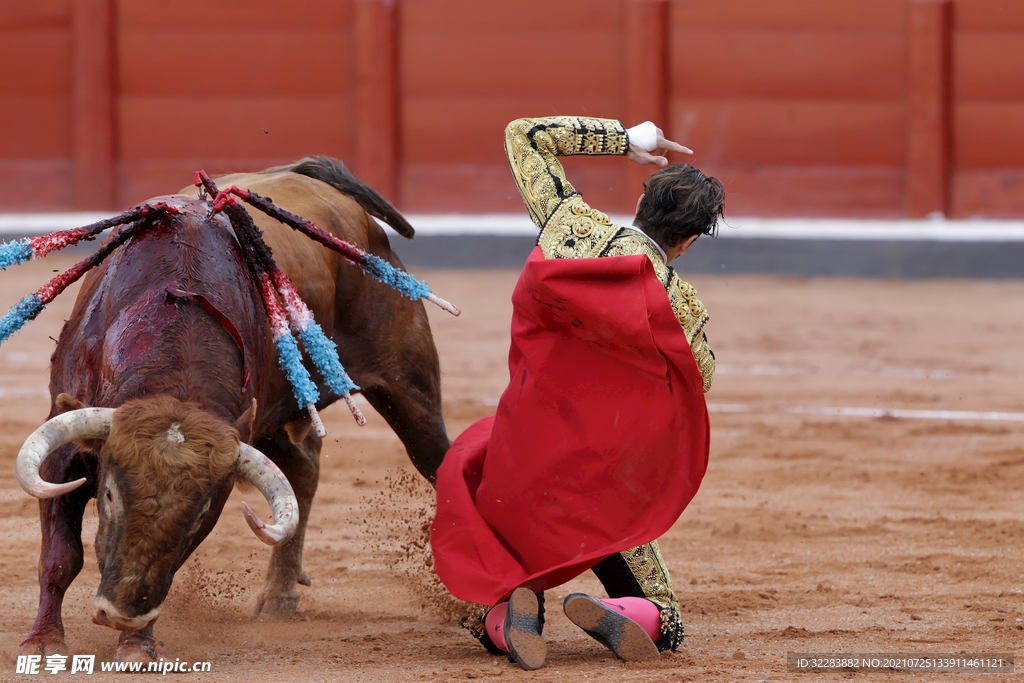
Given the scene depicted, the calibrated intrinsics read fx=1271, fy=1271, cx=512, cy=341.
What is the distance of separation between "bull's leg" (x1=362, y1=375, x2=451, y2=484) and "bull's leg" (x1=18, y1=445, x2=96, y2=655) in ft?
2.96

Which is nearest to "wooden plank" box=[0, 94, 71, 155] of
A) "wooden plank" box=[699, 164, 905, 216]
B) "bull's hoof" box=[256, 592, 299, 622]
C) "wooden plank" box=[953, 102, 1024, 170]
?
"wooden plank" box=[699, 164, 905, 216]

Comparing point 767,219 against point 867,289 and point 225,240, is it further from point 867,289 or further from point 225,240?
point 225,240

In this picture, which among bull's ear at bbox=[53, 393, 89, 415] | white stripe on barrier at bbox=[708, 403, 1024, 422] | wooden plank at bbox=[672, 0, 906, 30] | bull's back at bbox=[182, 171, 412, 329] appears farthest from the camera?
wooden plank at bbox=[672, 0, 906, 30]

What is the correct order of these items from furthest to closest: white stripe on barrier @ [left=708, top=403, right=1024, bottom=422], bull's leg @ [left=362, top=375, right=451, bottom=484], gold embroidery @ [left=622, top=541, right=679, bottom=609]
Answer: white stripe on barrier @ [left=708, top=403, right=1024, bottom=422] < bull's leg @ [left=362, top=375, right=451, bottom=484] < gold embroidery @ [left=622, top=541, right=679, bottom=609]

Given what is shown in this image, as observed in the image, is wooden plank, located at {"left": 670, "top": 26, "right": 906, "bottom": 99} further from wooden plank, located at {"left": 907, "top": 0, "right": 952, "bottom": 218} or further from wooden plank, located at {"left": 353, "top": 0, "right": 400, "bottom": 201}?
wooden plank, located at {"left": 353, "top": 0, "right": 400, "bottom": 201}

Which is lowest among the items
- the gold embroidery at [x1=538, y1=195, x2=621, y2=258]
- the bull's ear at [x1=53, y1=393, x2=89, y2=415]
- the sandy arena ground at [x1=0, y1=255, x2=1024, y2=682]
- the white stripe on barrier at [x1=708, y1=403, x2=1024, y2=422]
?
the white stripe on barrier at [x1=708, y1=403, x2=1024, y2=422]

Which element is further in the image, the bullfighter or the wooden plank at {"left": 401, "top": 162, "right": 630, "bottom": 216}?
the wooden plank at {"left": 401, "top": 162, "right": 630, "bottom": 216}

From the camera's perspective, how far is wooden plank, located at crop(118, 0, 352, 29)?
10617mm

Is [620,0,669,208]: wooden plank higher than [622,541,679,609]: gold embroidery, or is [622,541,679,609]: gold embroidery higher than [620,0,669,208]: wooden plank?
[620,0,669,208]: wooden plank

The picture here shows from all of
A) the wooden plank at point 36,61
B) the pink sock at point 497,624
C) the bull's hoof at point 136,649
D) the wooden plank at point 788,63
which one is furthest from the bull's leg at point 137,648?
the wooden plank at point 36,61

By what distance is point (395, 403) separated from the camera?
330cm

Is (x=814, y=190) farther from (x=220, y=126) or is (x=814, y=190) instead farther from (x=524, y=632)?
(x=524, y=632)

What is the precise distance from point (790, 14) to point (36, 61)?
6.26 metres

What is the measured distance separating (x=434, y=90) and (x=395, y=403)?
7.69 m
